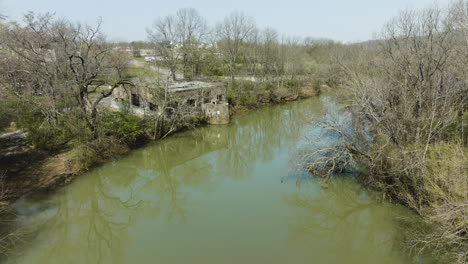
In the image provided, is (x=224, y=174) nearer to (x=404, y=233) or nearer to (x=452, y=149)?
(x=404, y=233)

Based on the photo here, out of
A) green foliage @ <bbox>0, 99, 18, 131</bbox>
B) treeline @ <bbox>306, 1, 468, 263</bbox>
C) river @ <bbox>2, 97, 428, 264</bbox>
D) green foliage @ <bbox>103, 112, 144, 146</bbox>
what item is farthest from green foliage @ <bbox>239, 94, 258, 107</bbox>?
green foliage @ <bbox>0, 99, 18, 131</bbox>

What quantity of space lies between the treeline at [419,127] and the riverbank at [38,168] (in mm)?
10470

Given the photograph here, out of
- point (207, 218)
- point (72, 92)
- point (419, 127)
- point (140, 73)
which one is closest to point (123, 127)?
point (72, 92)

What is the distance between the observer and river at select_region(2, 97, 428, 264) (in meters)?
8.05

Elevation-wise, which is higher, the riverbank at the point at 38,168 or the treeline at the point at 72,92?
the treeline at the point at 72,92

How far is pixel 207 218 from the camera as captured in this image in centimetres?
982

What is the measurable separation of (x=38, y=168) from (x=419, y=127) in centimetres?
1568

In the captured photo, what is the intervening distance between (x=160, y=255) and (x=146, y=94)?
14.3m

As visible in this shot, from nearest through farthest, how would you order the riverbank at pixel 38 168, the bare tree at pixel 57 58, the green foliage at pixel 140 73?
the riverbank at pixel 38 168 < the bare tree at pixel 57 58 < the green foliage at pixel 140 73

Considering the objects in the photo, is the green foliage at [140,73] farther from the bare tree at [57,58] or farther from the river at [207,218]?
the river at [207,218]

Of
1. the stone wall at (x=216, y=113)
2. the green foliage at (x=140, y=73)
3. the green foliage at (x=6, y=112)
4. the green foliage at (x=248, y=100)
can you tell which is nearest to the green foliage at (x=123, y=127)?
the green foliage at (x=6, y=112)

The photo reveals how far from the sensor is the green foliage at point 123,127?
48.4ft

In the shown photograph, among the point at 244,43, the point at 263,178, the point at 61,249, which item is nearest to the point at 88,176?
the point at 61,249

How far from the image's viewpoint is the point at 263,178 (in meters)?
13.0
